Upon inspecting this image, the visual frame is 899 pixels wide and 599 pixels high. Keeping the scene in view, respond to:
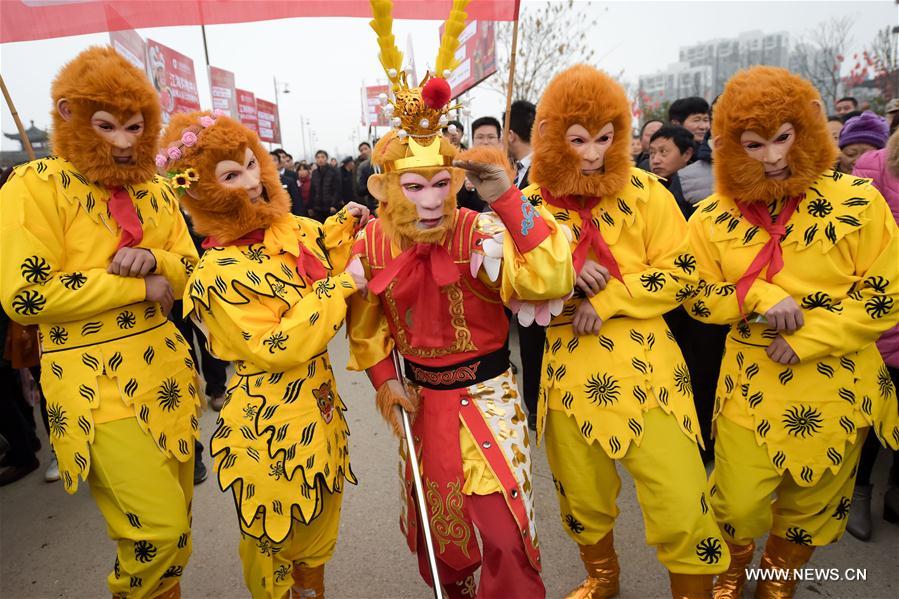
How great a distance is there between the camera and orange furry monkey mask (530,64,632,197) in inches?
84.6

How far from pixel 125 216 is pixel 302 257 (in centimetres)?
78

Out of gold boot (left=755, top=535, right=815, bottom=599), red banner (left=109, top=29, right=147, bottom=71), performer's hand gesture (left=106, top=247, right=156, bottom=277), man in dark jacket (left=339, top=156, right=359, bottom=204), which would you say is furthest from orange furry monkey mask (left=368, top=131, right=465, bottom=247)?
man in dark jacket (left=339, top=156, right=359, bottom=204)

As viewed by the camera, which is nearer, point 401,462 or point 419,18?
point 401,462

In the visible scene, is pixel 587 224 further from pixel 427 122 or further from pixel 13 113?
pixel 13 113

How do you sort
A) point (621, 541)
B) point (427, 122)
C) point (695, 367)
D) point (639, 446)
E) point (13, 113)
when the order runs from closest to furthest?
point (427, 122)
point (639, 446)
point (13, 113)
point (621, 541)
point (695, 367)

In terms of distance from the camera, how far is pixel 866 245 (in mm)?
2166

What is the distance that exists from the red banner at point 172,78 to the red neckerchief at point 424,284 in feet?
22.0

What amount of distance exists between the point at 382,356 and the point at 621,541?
1.76 m

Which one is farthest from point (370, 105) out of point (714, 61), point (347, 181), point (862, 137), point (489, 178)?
point (714, 61)

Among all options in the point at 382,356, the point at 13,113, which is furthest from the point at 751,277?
the point at 13,113

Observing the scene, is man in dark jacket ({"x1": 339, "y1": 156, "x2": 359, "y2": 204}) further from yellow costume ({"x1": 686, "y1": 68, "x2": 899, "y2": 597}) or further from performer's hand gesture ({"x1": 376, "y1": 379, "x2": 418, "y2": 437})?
yellow costume ({"x1": 686, "y1": 68, "x2": 899, "y2": 597})

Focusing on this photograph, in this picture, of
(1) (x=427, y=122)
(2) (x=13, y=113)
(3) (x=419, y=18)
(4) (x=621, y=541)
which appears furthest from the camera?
(3) (x=419, y=18)

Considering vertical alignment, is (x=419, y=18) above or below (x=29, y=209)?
above

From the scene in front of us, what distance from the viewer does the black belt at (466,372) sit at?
6.82ft
